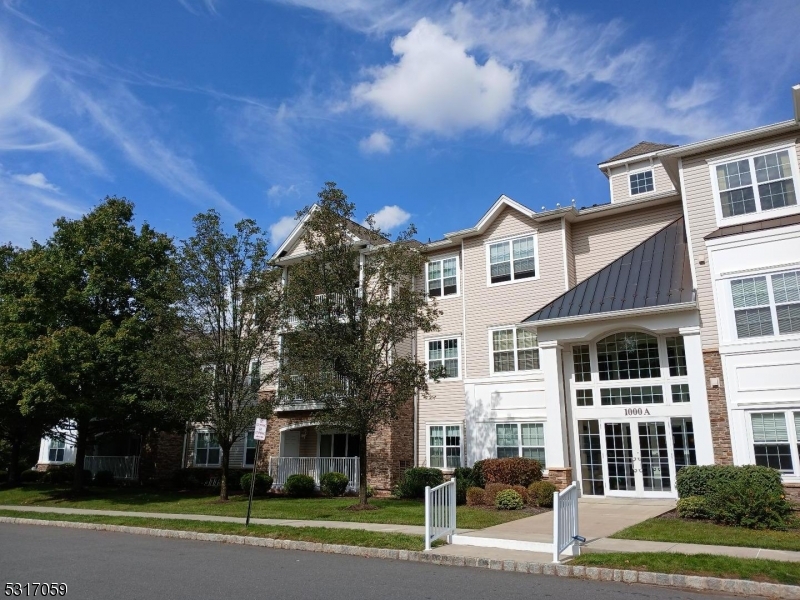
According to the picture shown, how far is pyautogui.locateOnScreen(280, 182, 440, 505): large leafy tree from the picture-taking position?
58.3ft

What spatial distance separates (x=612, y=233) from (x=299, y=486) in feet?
49.3

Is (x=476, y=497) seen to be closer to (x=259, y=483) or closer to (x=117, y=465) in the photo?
(x=259, y=483)

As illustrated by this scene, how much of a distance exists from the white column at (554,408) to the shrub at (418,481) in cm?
419

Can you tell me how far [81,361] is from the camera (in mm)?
22031

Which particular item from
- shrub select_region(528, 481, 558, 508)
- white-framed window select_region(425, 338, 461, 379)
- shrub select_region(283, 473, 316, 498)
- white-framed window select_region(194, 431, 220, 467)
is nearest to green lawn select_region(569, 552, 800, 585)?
shrub select_region(528, 481, 558, 508)

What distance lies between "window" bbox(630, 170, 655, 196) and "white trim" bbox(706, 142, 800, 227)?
8.35 m

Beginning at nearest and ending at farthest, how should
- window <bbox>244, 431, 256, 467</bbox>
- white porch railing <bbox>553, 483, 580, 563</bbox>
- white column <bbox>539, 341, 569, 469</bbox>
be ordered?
white porch railing <bbox>553, 483, 580, 563</bbox>, white column <bbox>539, 341, 569, 469</bbox>, window <bbox>244, 431, 256, 467</bbox>

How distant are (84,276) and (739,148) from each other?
77.7 ft

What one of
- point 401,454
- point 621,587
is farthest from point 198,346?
point 621,587

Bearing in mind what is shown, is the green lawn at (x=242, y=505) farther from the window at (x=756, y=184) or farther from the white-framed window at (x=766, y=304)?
the window at (x=756, y=184)

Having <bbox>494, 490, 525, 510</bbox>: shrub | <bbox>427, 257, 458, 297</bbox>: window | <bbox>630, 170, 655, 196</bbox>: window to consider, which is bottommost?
<bbox>494, 490, 525, 510</bbox>: shrub

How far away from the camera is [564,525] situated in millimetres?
10070

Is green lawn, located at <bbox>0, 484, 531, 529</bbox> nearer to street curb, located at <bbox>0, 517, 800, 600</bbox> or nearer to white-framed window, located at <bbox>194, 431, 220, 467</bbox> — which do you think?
street curb, located at <bbox>0, 517, 800, 600</bbox>

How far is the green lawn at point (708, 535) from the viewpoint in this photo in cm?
1091
